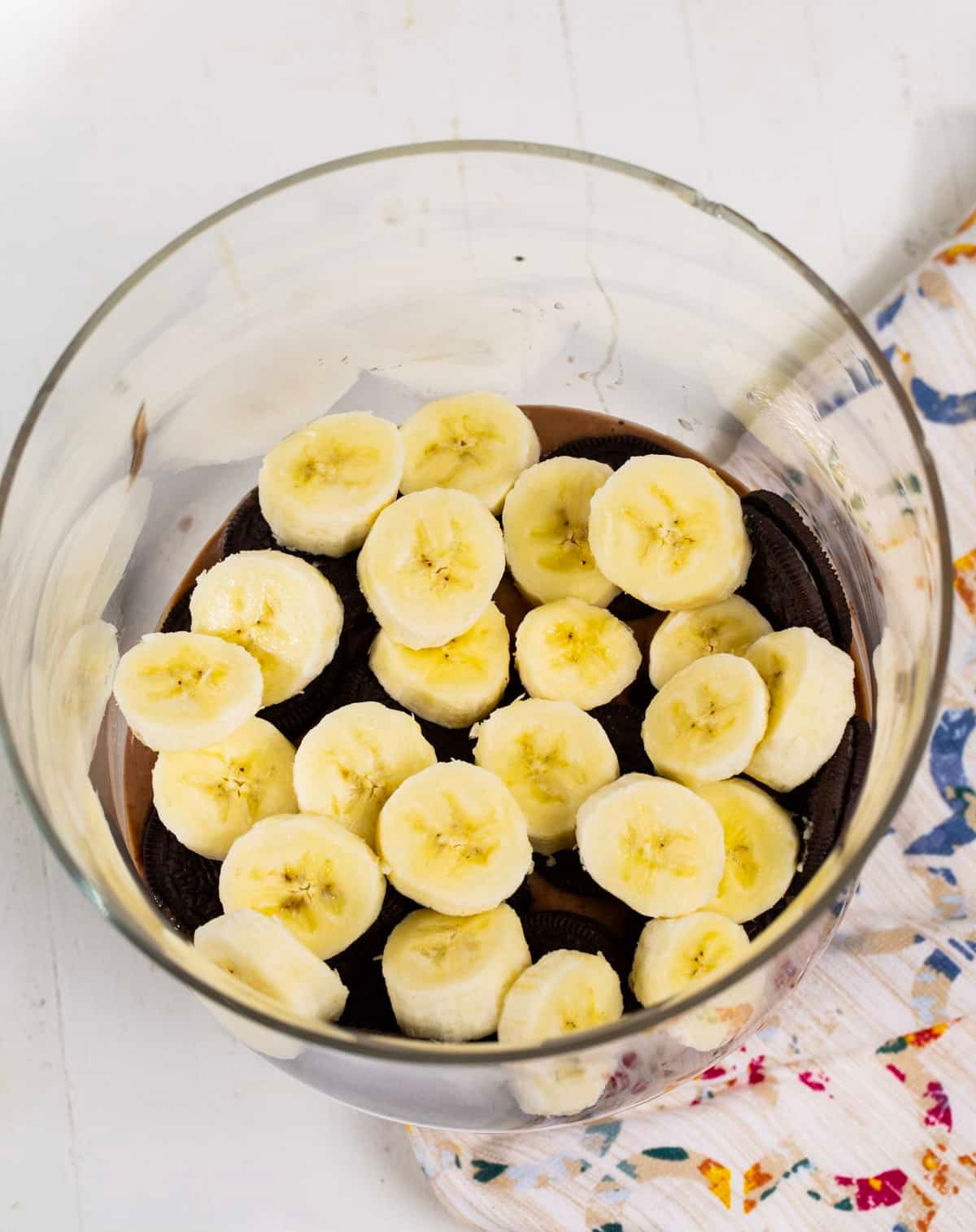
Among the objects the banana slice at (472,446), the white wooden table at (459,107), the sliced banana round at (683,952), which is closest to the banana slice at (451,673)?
the banana slice at (472,446)

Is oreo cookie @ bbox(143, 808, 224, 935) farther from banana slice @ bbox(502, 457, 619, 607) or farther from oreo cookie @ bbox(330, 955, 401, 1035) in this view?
banana slice @ bbox(502, 457, 619, 607)

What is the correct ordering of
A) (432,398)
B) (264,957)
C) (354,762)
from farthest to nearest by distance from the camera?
(432,398)
(354,762)
(264,957)

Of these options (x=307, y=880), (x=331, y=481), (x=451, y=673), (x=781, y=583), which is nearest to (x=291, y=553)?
(x=331, y=481)

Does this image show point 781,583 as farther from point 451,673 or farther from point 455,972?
point 455,972

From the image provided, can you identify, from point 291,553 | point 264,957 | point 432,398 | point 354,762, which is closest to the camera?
point 264,957

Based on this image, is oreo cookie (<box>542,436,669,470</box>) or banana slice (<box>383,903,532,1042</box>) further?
oreo cookie (<box>542,436,669,470</box>)

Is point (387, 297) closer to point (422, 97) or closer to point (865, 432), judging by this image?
point (422, 97)

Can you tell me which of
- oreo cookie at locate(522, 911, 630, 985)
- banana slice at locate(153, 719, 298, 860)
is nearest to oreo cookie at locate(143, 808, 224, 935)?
banana slice at locate(153, 719, 298, 860)
